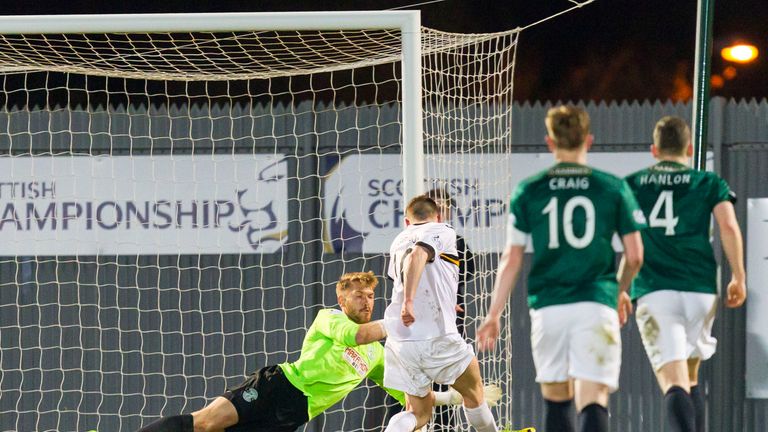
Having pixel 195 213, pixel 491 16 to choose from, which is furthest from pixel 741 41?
pixel 195 213

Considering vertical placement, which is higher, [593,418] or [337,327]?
[337,327]

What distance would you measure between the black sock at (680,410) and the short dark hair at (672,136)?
3.70ft

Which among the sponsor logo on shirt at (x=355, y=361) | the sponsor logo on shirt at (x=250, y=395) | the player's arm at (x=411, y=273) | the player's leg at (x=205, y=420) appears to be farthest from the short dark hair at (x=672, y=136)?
the player's leg at (x=205, y=420)

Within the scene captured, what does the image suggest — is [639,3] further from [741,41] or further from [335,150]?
[335,150]

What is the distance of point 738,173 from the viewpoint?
9.26 metres

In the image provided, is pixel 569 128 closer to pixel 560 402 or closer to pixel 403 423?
pixel 560 402

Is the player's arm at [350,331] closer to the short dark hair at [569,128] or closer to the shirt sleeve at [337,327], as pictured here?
the shirt sleeve at [337,327]

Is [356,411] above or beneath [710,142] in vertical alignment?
beneath

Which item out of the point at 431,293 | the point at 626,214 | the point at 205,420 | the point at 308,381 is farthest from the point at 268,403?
the point at 626,214

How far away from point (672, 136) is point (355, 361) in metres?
2.56

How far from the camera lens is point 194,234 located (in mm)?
9375

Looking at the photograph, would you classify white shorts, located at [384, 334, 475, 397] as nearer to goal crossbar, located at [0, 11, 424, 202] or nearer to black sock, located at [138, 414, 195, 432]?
goal crossbar, located at [0, 11, 424, 202]

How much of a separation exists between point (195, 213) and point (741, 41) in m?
7.75

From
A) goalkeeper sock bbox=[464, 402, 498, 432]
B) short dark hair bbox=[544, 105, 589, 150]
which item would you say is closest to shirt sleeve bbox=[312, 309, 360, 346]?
goalkeeper sock bbox=[464, 402, 498, 432]
